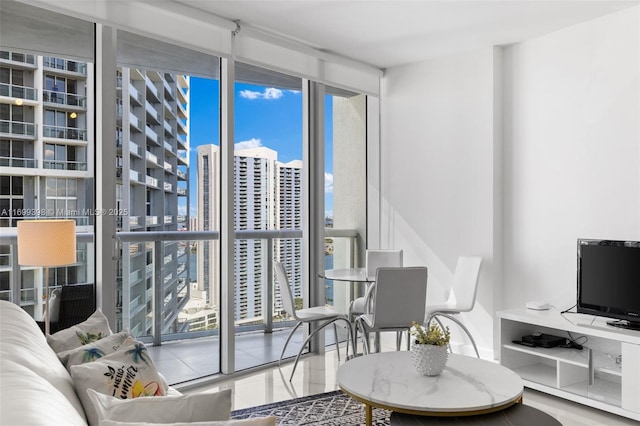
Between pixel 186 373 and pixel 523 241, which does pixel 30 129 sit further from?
pixel 523 241

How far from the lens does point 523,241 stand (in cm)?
455

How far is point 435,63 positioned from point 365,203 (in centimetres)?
157

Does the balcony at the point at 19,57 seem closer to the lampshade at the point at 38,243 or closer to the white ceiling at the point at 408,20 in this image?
the lampshade at the point at 38,243

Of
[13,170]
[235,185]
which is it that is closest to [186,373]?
[235,185]

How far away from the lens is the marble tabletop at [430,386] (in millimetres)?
2338

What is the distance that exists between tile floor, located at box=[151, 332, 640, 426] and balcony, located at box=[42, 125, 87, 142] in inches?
63.2

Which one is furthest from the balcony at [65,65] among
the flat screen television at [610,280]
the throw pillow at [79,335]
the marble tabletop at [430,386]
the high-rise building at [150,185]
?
the flat screen television at [610,280]

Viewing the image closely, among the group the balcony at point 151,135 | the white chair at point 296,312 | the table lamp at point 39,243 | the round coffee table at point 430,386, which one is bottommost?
the round coffee table at point 430,386

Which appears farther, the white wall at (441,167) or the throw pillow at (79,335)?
the white wall at (441,167)

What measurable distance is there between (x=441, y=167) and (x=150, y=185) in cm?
269

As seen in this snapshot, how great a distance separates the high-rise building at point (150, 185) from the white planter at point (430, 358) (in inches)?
79.8

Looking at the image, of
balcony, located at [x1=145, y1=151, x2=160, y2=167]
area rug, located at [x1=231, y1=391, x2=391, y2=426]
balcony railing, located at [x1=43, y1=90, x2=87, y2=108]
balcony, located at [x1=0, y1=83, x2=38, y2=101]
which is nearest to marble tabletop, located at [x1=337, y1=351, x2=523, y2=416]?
area rug, located at [x1=231, y1=391, x2=391, y2=426]

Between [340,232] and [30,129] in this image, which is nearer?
[30,129]

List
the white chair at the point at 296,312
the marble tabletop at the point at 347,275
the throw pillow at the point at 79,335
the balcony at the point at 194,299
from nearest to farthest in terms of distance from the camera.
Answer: the throw pillow at the point at 79,335, the balcony at the point at 194,299, the white chair at the point at 296,312, the marble tabletop at the point at 347,275
